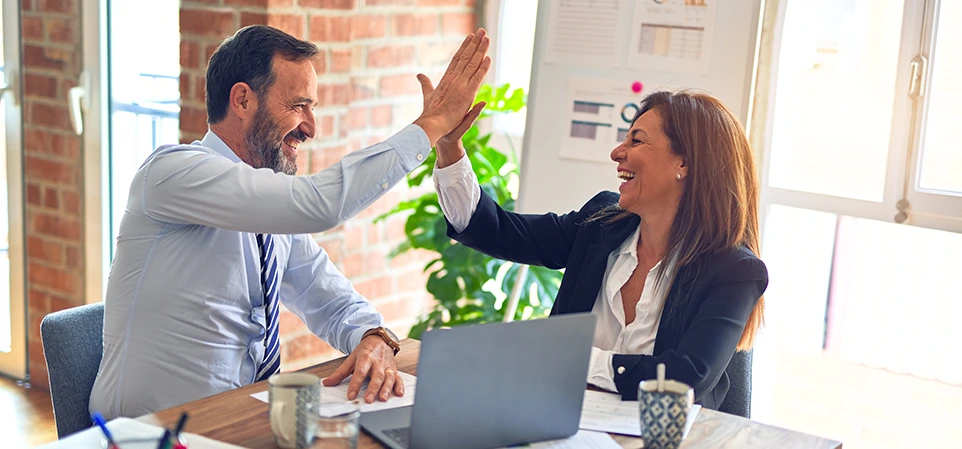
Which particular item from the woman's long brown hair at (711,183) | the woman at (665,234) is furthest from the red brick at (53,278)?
the woman's long brown hair at (711,183)

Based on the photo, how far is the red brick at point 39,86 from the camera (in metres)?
3.42

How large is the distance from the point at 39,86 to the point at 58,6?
29cm

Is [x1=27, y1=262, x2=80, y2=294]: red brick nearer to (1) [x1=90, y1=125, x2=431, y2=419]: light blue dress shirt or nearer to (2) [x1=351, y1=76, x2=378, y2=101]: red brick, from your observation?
(2) [x1=351, y1=76, x2=378, y2=101]: red brick

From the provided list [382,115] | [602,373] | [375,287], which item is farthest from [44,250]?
[602,373]

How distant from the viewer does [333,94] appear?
300 centimetres

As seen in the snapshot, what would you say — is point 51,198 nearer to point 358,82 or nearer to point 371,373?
point 358,82

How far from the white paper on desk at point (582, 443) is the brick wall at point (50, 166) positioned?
8.14 ft

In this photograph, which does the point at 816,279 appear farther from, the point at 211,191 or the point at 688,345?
the point at 211,191

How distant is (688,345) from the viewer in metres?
1.77

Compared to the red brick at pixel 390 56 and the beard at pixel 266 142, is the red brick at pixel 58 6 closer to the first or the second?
the red brick at pixel 390 56

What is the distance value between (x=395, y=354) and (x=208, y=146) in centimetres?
54

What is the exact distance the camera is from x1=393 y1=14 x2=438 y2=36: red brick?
10.8ft

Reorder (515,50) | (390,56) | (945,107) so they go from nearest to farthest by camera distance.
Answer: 1. (945,107)
2. (390,56)
3. (515,50)

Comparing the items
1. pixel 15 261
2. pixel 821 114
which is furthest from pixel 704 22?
pixel 15 261
